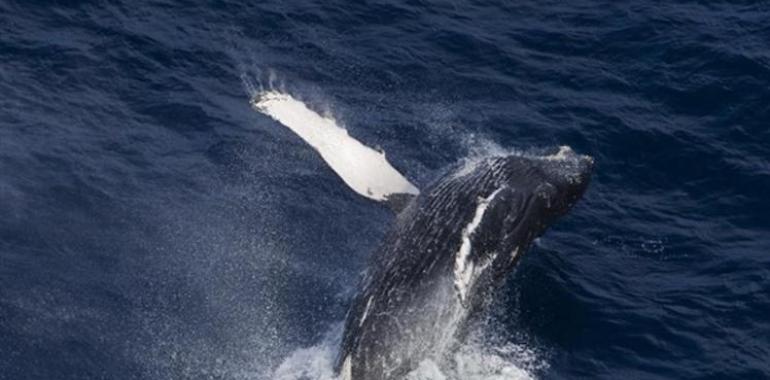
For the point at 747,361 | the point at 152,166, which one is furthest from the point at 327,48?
the point at 747,361

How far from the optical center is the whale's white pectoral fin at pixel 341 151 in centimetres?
2859

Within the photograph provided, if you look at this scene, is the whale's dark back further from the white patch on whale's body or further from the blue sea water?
the blue sea water

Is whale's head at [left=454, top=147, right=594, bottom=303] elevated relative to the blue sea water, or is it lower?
elevated

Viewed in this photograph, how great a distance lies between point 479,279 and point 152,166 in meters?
8.96

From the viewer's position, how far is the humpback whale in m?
24.0

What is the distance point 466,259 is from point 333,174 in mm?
6561

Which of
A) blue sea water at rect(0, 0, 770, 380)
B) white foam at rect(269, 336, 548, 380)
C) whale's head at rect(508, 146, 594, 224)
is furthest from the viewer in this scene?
whale's head at rect(508, 146, 594, 224)

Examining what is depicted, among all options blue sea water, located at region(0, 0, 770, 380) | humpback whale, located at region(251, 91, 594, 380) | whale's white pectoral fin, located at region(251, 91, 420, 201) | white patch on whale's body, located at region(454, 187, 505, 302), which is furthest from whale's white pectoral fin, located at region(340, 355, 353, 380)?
whale's white pectoral fin, located at region(251, 91, 420, 201)

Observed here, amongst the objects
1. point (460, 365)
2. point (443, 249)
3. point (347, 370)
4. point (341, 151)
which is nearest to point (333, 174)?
point (341, 151)

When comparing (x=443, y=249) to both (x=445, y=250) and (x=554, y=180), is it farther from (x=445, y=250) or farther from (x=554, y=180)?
(x=554, y=180)

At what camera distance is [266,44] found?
1427 inches

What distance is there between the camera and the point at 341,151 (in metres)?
29.6

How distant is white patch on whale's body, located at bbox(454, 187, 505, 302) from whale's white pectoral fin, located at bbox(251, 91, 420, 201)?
271 centimetres

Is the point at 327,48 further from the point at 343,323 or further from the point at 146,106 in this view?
the point at 343,323
